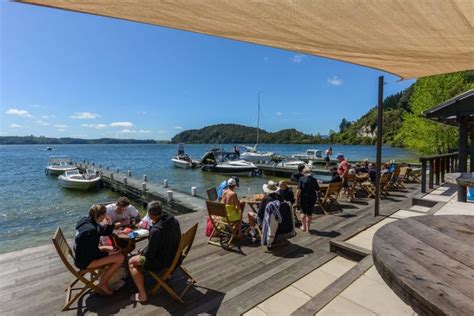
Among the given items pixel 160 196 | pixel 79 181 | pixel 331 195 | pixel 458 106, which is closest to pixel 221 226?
pixel 331 195

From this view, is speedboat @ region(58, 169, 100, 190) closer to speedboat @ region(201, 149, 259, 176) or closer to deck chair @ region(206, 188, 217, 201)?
speedboat @ region(201, 149, 259, 176)

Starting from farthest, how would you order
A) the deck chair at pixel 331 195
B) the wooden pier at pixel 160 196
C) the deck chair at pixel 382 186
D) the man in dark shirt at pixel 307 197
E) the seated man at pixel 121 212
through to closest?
the wooden pier at pixel 160 196 → the deck chair at pixel 382 186 → the deck chair at pixel 331 195 → the man in dark shirt at pixel 307 197 → the seated man at pixel 121 212

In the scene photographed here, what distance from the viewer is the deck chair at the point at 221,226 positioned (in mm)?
4890

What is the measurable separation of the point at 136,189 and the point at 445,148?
21.0 metres

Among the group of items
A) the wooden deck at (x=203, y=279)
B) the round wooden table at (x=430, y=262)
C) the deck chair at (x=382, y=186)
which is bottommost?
the wooden deck at (x=203, y=279)

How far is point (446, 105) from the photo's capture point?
297 inches

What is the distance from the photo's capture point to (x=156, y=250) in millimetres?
→ 3232

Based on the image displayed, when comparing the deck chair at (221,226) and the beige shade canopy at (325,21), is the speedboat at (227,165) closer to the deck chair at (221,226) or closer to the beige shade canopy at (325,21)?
the deck chair at (221,226)

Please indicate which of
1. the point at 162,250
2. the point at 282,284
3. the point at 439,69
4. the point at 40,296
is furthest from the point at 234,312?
the point at 439,69

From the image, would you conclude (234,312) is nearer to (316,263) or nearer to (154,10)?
(316,263)

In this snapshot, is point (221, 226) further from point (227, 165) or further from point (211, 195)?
point (227, 165)

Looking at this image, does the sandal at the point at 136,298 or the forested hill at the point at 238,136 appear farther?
the forested hill at the point at 238,136

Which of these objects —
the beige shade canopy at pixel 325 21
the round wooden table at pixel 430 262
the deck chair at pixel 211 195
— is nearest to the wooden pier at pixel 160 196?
the deck chair at pixel 211 195

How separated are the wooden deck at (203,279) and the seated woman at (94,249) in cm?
37
